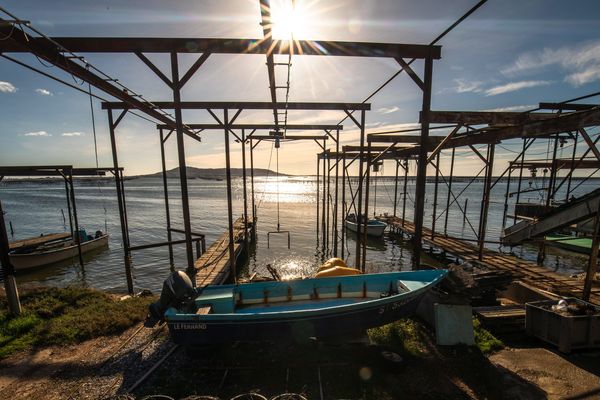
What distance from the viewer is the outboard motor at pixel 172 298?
6241 mm

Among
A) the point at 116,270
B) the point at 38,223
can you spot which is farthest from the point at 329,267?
the point at 38,223

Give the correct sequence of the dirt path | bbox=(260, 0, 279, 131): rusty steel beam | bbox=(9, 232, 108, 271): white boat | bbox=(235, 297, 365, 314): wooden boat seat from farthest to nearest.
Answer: bbox=(9, 232, 108, 271): white boat
bbox=(235, 297, 365, 314): wooden boat seat
the dirt path
bbox=(260, 0, 279, 131): rusty steel beam

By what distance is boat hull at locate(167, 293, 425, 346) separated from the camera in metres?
5.76

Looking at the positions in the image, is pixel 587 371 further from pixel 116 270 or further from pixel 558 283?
pixel 116 270

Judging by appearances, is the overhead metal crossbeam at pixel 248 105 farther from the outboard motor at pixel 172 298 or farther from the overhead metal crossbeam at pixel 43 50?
the outboard motor at pixel 172 298

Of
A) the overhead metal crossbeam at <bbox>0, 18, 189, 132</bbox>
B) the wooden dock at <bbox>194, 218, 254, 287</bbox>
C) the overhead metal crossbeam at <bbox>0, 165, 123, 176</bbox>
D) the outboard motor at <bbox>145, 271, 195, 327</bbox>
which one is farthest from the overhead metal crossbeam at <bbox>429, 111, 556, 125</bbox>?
the overhead metal crossbeam at <bbox>0, 165, 123, 176</bbox>

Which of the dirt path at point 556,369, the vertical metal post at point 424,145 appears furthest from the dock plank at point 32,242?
the dirt path at point 556,369

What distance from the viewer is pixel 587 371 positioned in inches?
217

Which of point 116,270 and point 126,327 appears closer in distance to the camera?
point 126,327

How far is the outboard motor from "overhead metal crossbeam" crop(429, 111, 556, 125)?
8.50 meters

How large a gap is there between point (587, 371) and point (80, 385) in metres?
10.6

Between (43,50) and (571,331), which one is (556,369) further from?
(43,50)

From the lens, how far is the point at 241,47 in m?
6.42

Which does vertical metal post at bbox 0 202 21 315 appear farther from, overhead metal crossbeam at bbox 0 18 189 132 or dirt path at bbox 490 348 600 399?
dirt path at bbox 490 348 600 399
